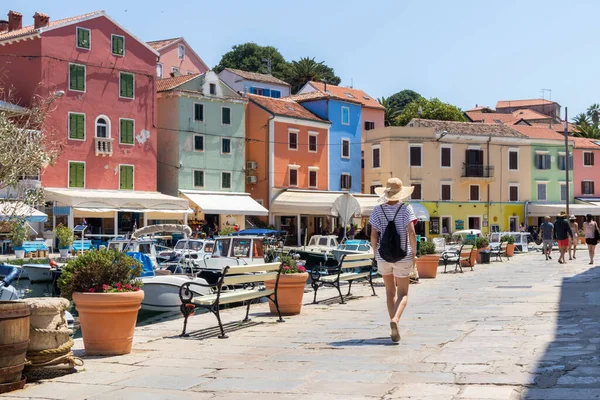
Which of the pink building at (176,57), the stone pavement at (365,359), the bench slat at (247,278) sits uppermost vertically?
the pink building at (176,57)

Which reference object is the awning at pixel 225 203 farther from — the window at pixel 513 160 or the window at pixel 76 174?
the window at pixel 513 160

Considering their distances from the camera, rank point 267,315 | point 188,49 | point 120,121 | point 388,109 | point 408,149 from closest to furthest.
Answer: point 267,315, point 120,121, point 408,149, point 188,49, point 388,109

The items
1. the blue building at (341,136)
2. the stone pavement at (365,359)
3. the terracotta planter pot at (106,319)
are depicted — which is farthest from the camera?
the blue building at (341,136)

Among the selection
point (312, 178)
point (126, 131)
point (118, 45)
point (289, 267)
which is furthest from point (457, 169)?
point (289, 267)

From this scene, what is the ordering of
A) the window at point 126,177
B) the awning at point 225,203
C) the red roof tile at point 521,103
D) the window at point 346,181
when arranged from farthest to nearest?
the red roof tile at point 521,103, the window at point 346,181, the awning at point 225,203, the window at point 126,177

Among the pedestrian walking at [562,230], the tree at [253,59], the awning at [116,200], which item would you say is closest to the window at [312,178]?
the awning at [116,200]

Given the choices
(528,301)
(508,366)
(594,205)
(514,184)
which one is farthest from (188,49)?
(508,366)

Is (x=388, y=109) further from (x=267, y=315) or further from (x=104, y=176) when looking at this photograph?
(x=267, y=315)

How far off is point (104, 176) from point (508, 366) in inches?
1525

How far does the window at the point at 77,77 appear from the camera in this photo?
43125 mm

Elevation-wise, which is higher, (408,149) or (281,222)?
(408,149)

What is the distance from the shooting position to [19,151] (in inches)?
417

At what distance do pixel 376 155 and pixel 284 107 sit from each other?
1063cm

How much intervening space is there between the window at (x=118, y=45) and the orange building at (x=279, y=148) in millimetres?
11587
